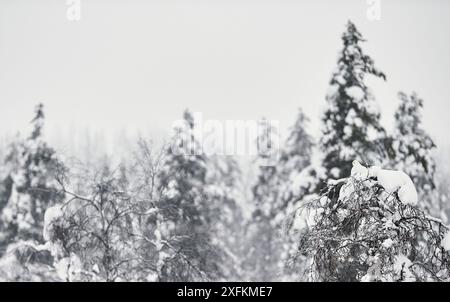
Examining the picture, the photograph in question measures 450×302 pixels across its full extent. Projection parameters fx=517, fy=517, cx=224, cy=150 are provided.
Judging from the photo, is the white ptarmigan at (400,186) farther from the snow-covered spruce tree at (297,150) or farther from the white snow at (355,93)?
the snow-covered spruce tree at (297,150)

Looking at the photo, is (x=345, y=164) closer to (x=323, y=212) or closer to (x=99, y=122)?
(x=323, y=212)

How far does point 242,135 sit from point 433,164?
18.4 m

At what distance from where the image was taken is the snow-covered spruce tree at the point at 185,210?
16.7 metres

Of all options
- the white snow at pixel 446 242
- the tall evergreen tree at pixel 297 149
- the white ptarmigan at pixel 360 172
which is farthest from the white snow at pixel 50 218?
the tall evergreen tree at pixel 297 149

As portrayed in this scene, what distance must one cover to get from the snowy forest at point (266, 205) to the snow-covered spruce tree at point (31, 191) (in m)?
0.06

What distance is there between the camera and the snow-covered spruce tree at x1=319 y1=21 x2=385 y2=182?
1934 cm

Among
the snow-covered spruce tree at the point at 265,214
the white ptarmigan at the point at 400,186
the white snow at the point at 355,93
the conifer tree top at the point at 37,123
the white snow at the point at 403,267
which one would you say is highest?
the white snow at the point at 355,93

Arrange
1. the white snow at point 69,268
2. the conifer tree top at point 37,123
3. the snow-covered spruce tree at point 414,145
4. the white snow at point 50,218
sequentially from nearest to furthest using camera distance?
the white snow at point 50,218, the white snow at point 69,268, the snow-covered spruce tree at point 414,145, the conifer tree top at point 37,123

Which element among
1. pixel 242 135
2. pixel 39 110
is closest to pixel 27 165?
pixel 39 110

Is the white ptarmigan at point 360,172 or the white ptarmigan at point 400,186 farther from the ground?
the white ptarmigan at point 360,172

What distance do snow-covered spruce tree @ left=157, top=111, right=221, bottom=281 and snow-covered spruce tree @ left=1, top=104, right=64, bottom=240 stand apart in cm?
661

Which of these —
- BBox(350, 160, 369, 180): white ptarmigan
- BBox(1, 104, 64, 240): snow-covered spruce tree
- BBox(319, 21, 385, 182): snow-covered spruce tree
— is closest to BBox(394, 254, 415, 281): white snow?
BBox(350, 160, 369, 180): white ptarmigan

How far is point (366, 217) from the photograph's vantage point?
7367 millimetres

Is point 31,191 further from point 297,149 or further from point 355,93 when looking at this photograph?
point 355,93
